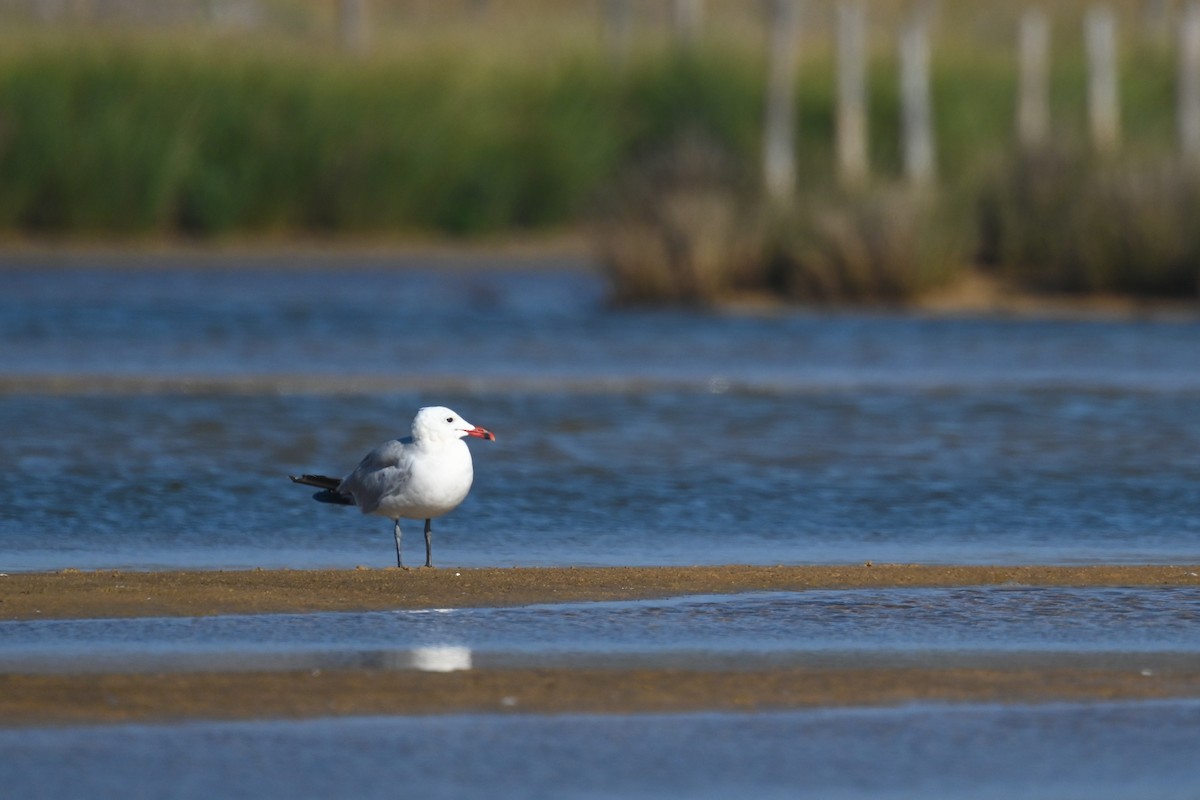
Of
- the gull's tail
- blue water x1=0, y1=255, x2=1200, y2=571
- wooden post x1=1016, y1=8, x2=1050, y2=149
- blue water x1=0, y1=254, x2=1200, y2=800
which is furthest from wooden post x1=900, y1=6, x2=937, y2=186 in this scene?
the gull's tail

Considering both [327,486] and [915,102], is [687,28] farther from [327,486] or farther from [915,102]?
[327,486]

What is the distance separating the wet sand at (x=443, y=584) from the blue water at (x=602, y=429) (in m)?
0.65

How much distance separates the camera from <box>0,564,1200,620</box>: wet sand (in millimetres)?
8898

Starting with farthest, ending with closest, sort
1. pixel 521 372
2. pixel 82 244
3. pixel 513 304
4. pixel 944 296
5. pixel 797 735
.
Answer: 1. pixel 82 244
2. pixel 513 304
3. pixel 944 296
4. pixel 521 372
5. pixel 797 735

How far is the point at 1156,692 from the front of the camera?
291 inches

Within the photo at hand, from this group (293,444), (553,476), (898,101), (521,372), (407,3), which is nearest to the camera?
(553,476)

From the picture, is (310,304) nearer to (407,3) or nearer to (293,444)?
(293,444)

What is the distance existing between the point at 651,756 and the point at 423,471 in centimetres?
336

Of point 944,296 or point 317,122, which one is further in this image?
point 317,122

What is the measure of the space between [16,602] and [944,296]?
16771 millimetres

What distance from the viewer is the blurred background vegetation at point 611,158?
24453 mm

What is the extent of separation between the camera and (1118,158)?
994 inches

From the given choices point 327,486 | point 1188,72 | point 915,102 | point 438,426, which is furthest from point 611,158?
point 438,426

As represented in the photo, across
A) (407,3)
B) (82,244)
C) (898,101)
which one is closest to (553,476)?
(82,244)
